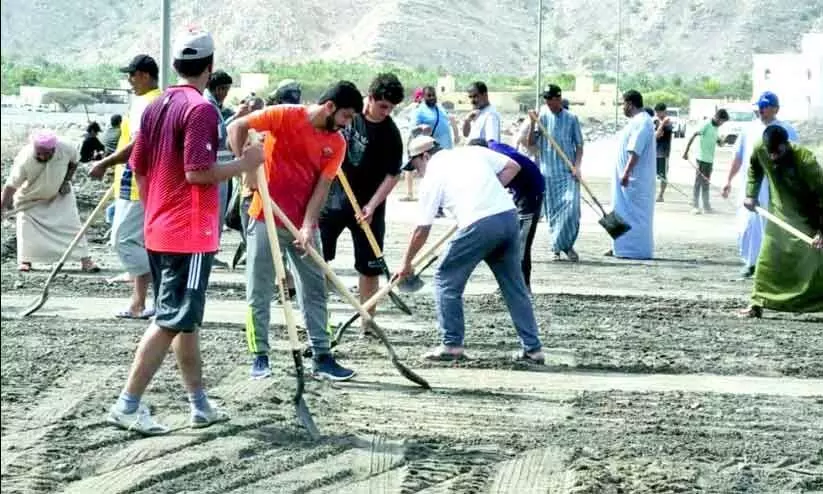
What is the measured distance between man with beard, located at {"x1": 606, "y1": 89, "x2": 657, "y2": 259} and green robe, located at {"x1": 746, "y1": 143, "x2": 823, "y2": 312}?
149 inches

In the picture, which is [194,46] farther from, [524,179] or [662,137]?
[662,137]

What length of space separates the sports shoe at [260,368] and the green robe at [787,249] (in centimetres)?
462

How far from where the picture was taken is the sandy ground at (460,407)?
666 cm

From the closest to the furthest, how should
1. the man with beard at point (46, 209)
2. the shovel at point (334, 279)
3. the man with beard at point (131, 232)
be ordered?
the shovel at point (334, 279), the man with beard at point (131, 232), the man with beard at point (46, 209)

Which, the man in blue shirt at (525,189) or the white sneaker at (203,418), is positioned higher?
the man in blue shirt at (525,189)

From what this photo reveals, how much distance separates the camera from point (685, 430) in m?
7.77

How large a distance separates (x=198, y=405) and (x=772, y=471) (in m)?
2.63

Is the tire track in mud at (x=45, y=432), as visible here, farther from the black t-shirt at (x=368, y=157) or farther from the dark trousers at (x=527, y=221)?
the dark trousers at (x=527, y=221)

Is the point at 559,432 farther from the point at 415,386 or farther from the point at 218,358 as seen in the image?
the point at 218,358

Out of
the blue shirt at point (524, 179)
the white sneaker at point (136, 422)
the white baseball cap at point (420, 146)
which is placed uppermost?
the white baseball cap at point (420, 146)

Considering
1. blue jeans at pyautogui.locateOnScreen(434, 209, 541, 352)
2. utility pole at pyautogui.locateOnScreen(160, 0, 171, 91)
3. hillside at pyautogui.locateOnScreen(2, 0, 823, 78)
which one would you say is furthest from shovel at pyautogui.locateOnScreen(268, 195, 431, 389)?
hillside at pyautogui.locateOnScreen(2, 0, 823, 78)

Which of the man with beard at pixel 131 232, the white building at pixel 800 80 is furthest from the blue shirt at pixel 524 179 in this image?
the white building at pixel 800 80

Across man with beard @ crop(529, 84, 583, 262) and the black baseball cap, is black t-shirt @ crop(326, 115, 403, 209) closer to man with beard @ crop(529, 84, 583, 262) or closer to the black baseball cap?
the black baseball cap

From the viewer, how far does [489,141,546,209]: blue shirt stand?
10.2m
